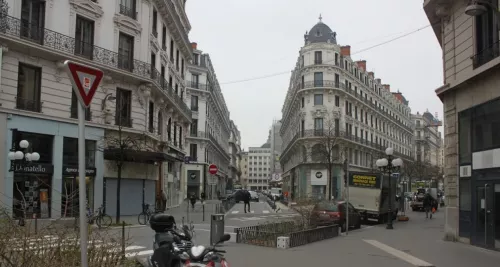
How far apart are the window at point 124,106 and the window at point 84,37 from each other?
2967 millimetres

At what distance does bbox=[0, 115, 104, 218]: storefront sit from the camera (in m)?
21.8

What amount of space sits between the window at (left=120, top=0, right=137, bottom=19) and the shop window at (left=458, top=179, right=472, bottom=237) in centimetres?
2081

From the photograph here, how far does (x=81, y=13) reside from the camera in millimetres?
25672

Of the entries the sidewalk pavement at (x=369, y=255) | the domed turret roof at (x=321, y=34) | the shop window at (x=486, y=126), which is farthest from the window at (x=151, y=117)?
the domed turret roof at (x=321, y=34)

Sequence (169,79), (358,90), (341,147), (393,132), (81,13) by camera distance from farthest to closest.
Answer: (393,132) → (358,90) → (341,147) → (169,79) → (81,13)

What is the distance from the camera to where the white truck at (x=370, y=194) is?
91.5ft

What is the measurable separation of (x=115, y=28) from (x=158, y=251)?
74.0ft

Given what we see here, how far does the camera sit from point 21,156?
19922mm

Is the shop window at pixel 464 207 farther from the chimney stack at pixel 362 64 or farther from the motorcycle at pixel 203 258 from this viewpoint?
the chimney stack at pixel 362 64

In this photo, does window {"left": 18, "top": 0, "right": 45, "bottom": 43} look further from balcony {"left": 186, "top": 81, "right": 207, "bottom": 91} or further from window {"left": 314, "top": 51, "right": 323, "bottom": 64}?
balcony {"left": 186, "top": 81, "right": 207, "bottom": 91}

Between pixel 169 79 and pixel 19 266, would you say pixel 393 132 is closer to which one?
pixel 169 79

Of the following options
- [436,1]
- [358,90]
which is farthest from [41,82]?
[358,90]

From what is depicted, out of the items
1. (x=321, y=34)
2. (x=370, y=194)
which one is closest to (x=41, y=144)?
(x=370, y=194)

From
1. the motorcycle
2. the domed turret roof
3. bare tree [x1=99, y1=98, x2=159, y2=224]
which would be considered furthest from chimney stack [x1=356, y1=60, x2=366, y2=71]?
the motorcycle
